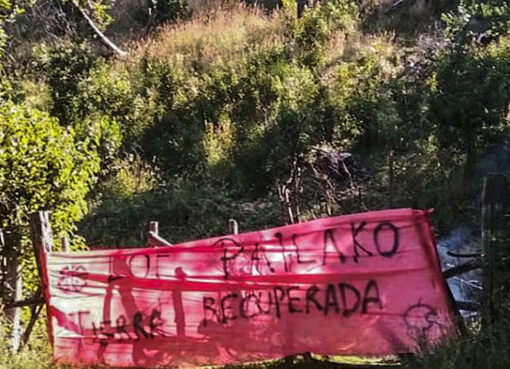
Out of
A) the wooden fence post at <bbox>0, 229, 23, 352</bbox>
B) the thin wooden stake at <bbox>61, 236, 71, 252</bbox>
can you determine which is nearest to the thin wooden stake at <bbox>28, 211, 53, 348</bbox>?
the wooden fence post at <bbox>0, 229, 23, 352</bbox>

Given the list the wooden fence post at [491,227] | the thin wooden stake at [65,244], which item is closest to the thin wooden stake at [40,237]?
the thin wooden stake at [65,244]

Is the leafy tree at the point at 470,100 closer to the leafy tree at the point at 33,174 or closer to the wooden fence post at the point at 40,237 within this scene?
the leafy tree at the point at 33,174

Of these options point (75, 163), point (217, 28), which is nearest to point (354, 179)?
point (75, 163)

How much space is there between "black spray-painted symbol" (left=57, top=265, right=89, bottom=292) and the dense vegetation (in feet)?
2.28

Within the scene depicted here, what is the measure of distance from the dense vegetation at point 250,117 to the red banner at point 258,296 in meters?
0.85

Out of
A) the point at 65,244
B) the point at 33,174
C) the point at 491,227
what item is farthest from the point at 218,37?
the point at 491,227

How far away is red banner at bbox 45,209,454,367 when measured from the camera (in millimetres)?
5016

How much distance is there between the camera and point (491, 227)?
184 inches

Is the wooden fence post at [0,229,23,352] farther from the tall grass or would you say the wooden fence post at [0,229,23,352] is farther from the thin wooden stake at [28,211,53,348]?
the tall grass

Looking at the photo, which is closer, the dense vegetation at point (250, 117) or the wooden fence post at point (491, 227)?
the wooden fence post at point (491, 227)

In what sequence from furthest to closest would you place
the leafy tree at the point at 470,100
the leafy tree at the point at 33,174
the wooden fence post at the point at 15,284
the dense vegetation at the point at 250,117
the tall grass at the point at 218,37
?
the tall grass at the point at 218,37 → the leafy tree at the point at 470,100 → the dense vegetation at the point at 250,117 → the leafy tree at the point at 33,174 → the wooden fence post at the point at 15,284

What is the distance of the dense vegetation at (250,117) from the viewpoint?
7.66 meters

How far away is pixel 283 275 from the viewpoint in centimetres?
530

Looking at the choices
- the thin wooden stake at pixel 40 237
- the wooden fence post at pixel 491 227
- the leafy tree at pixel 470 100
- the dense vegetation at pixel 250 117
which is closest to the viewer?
the wooden fence post at pixel 491 227
